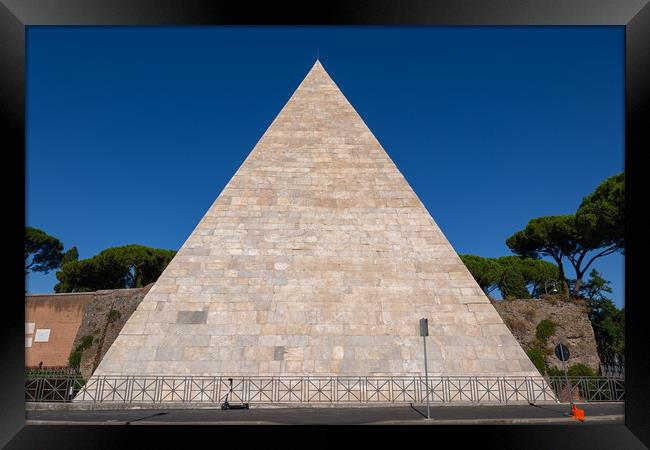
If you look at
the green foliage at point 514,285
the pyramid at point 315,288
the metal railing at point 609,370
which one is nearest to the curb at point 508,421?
the pyramid at point 315,288

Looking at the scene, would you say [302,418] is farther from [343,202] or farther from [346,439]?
[343,202]

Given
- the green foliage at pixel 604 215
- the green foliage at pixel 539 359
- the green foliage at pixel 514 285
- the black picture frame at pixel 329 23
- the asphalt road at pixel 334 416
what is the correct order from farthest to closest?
the green foliage at pixel 514 285
the green foliage at pixel 604 215
the green foliage at pixel 539 359
the asphalt road at pixel 334 416
the black picture frame at pixel 329 23

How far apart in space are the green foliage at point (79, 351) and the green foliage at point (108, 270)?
46.8ft

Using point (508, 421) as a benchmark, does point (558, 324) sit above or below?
below

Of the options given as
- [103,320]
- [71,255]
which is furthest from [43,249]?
[103,320]

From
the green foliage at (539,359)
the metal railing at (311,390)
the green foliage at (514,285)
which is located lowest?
the green foliage at (539,359)

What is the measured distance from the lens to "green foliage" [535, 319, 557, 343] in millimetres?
19438

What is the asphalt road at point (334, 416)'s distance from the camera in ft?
24.6

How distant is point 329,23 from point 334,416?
6133 mm

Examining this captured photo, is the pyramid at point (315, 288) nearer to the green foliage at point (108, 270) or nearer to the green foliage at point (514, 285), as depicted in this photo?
the green foliage at point (514, 285)

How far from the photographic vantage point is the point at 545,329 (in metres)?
19.5

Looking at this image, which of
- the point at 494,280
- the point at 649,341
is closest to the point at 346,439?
the point at 649,341

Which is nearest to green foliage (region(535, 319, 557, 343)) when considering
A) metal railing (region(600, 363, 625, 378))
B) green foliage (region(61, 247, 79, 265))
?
metal railing (region(600, 363, 625, 378))

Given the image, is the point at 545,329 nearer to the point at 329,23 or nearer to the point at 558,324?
the point at 558,324
